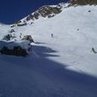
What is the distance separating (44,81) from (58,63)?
5469 mm

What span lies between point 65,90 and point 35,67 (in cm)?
508

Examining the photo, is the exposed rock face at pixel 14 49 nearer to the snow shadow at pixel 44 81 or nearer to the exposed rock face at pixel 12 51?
the exposed rock face at pixel 12 51

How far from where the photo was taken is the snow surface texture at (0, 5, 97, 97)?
1295 cm

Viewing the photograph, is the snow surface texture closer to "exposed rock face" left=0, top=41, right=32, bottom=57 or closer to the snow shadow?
the snow shadow

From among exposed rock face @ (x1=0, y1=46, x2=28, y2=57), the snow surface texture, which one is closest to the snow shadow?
the snow surface texture

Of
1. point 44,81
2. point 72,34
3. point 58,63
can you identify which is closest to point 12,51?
point 58,63

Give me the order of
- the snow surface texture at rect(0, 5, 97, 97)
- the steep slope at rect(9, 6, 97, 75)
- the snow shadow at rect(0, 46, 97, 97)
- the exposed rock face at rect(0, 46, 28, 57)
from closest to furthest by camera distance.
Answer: the snow shadow at rect(0, 46, 97, 97)
the snow surface texture at rect(0, 5, 97, 97)
the steep slope at rect(9, 6, 97, 75)
the exposed rock face at rect(0, 46, 28, 57)

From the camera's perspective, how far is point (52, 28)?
36.6m

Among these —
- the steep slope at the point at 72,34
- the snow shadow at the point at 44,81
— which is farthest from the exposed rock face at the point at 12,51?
the steep slope at the point at 72,34

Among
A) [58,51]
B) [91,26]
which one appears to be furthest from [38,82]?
[91,26]

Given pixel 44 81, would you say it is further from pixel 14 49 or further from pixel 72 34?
pixel 72 34

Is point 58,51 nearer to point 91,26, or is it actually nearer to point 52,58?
point 52,58

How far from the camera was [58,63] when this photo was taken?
19828 millimetres

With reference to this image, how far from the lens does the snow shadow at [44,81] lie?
12208 mm
